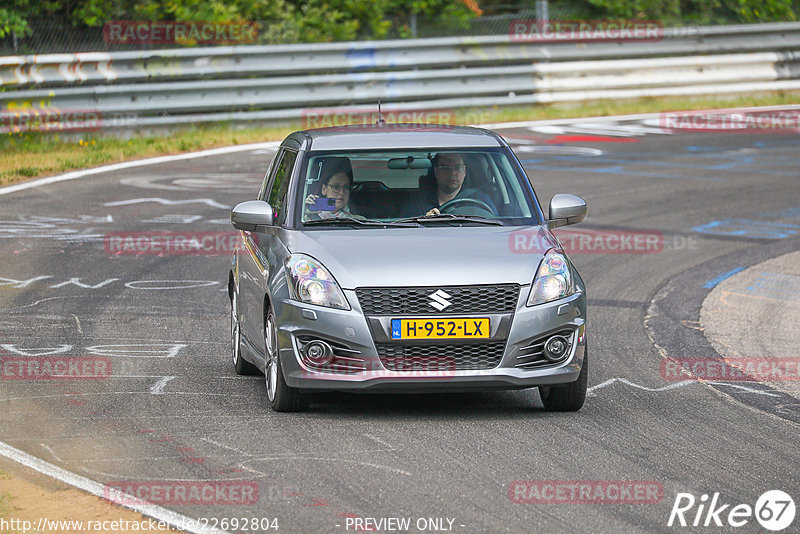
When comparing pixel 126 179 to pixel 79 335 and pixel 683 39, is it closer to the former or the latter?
pixel 79 335

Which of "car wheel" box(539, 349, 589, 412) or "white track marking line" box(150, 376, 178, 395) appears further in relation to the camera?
"white track marking line" box(150, 376, 178, 395)

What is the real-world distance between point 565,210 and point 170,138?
1453 centimetres

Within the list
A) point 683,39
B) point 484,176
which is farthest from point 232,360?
point 683,39

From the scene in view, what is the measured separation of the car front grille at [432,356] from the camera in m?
7.49

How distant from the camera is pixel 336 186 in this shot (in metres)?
8.62

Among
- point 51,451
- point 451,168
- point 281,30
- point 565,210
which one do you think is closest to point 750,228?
point 565,210

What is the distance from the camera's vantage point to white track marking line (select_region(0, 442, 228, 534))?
5.62 metres

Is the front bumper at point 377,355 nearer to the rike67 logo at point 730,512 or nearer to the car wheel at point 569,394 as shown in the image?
the car wheel at point 569,394

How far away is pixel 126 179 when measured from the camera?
18688 millimetres

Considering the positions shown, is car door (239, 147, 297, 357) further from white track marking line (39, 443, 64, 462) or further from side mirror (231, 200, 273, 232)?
white track marking line (39, 443, 64, 462)

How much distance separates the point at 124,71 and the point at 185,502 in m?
16.7

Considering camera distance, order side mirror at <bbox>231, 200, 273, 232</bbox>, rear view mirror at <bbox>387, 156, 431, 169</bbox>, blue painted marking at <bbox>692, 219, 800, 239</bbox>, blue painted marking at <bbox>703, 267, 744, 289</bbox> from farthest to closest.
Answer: blue painted marking at <bbox>692, 219, 800, 239</bbox> → blue painted marking at <bbox>703, 267, 744, 289</bbox> → rear view mirror at <bbox>387, 156, 431, 169</bbox> → side mirror at <bbox>231, 200, 273, 232</bbox>

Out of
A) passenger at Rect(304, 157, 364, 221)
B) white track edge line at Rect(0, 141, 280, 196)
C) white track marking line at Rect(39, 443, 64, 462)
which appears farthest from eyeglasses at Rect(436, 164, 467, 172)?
white track edge line at Rect(0, 141, 280, 196)

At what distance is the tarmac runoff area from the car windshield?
6.97ft
